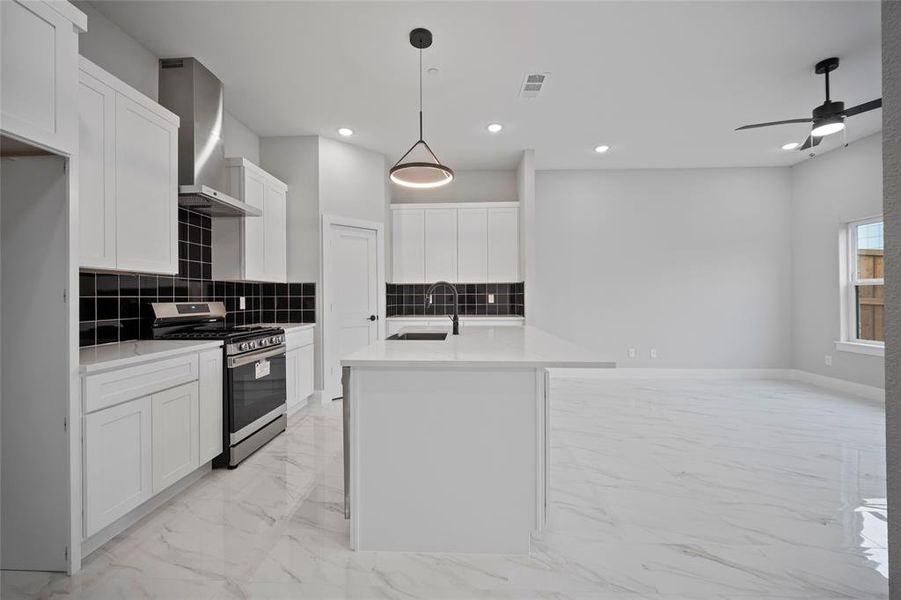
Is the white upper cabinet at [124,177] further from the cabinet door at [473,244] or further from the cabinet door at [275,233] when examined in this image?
the cabinet door at [473,244]

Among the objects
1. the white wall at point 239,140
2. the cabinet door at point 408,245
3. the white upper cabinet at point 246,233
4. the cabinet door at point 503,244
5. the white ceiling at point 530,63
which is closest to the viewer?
the white ceiling at point 530,63

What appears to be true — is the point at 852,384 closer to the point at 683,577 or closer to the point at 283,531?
the point at 683,577

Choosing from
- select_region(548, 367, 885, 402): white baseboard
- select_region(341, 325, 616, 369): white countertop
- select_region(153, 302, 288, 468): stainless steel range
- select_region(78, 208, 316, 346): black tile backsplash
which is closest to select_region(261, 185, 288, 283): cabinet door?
select_region(78, 208, 316, 346): black tile backsplash

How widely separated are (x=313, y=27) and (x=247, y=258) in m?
2.02

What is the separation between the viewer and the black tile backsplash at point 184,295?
2.53 meters

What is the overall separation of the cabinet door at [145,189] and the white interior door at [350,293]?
6.42 ft

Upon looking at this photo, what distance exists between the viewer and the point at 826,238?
17.1 feet

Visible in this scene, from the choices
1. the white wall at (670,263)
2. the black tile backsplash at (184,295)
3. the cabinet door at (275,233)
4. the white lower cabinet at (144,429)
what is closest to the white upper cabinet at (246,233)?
the cabinet door at (275,233)

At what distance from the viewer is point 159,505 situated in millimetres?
2344

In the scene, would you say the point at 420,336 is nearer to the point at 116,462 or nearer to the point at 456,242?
the point at 116,462

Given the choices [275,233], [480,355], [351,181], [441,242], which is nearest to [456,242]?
[441,242]

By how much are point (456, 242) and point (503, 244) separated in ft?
2.09

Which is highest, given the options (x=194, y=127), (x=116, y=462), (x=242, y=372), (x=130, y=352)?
(x=194, y=127)

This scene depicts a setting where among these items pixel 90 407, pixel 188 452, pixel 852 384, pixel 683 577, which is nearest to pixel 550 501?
pixel 683 577
